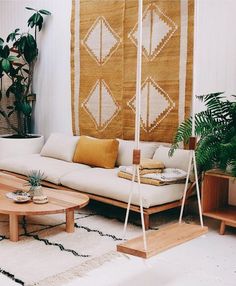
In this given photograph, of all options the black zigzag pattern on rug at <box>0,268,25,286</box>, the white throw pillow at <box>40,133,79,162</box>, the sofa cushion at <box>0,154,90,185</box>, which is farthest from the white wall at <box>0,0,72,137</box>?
the black zigzag pattern on rug at <box>0,268,25,286</box>

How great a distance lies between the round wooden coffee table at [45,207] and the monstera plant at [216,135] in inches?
39.5

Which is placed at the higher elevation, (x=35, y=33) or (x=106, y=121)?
(x=35, y=33)

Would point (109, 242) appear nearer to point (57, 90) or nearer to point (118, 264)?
point (118, 264)

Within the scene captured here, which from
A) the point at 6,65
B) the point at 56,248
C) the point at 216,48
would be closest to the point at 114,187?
the point at 56,248

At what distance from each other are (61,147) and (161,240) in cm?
275

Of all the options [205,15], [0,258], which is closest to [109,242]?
[0,258]

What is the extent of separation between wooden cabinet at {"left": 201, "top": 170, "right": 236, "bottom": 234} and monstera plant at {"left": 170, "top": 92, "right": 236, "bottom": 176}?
Answer: 0.10 meters

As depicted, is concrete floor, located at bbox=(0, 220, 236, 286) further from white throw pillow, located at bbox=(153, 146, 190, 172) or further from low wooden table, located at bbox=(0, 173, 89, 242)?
white throw pillow, located at bbox=(153, 146, 190, 172)

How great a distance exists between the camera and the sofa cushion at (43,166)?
4.23m

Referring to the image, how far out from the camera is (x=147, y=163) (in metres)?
3.79

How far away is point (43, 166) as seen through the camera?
4438mm

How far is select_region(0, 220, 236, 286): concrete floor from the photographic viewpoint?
8.29 ft

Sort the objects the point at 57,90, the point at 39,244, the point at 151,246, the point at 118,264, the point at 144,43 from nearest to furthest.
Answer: the point at 151,246 < the point at 118,264 < the point at 39,244 < the point at 144,43 < the point at 57,90

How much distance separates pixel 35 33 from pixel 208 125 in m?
3.17
